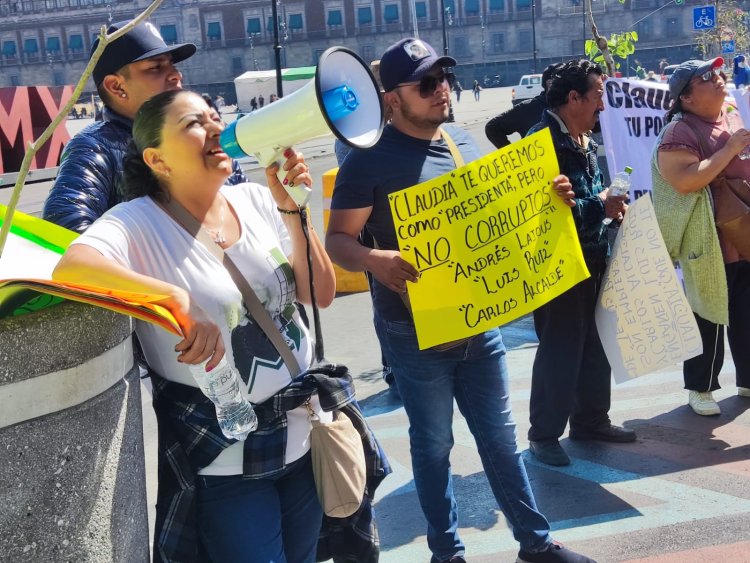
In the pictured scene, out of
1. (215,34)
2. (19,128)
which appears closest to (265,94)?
(215,34)

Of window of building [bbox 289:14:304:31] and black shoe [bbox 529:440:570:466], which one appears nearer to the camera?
→ black shoe [bbox 529:440:570:466]

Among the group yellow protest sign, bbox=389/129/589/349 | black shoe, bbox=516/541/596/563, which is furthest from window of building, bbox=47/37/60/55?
black shoe, bbox=516/541/596/563

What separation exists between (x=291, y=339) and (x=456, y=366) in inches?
43.3

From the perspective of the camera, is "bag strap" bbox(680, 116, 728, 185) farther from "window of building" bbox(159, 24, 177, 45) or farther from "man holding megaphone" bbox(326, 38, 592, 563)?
"window of building" bbox(159, 24, 177, 45)

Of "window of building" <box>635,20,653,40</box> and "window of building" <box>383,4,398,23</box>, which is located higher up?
"window of building" <box>383,4,398,23</box>

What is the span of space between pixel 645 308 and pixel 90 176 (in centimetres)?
256

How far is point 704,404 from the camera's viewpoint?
499 cm

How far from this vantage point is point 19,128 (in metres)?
25.7

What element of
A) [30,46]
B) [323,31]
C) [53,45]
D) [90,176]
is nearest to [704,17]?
[90,176]

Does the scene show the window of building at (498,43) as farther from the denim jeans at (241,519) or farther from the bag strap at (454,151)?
the denim jeans at (241,519)

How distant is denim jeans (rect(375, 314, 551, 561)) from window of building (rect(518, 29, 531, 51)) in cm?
8940

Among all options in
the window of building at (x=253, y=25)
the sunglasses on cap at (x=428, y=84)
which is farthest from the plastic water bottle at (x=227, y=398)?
the window of building at (x=253, y=25)

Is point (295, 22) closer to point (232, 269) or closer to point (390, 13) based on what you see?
point (390, 13)

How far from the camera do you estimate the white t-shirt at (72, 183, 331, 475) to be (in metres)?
2.29
